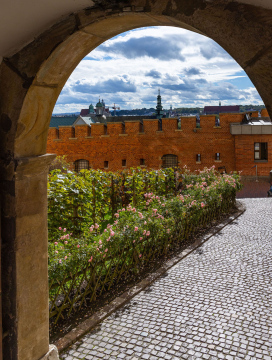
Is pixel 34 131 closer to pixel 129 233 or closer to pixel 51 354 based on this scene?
pixel 51 354

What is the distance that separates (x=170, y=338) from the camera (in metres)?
3.99

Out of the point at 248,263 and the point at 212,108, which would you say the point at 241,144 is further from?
the point at 212,108

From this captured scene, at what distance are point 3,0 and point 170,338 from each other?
357 cm

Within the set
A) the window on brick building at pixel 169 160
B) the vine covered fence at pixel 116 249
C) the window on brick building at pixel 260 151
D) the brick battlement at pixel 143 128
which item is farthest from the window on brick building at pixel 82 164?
the vine covered fence at pixel 116 249

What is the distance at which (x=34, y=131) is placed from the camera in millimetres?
2574

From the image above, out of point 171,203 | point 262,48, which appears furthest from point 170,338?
point 171,203

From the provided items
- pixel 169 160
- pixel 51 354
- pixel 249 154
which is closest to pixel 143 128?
pixel 169 160

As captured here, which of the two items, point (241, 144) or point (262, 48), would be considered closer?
point (262, 48)

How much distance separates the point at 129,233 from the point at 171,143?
13.9 metres

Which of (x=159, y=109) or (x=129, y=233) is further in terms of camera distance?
(x=159, y=109)

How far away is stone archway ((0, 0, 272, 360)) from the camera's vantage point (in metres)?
2.08

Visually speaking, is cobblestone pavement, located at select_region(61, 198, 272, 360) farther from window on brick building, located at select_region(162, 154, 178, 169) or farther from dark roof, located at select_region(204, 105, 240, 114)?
dark roof, located at select_region(204, 105, 240, 114)

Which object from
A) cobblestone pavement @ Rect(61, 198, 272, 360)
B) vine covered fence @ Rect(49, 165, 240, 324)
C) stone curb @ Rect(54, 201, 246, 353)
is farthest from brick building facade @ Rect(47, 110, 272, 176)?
cobblestone pavement @ Rect(61, 198, 272, 360)

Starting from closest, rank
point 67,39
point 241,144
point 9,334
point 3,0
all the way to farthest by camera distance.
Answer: point 3,0, point 67,39, point 9,334, point 241,144
